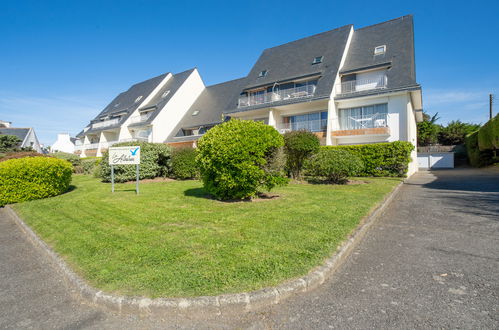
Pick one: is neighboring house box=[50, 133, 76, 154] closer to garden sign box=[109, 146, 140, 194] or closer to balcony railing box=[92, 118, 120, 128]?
balcony railing box=[92, 118, 120, 128]

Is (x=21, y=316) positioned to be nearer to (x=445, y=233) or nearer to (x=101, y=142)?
(x=445, y=233)

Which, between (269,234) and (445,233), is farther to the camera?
(445,233)

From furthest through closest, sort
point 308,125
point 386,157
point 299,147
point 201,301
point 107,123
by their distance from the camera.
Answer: point 107,123, point 308,125, point 386,157, point 299,147, point 201,301

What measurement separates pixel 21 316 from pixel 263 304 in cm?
265

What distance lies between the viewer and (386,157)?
15.2 m

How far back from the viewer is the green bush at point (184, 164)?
1438cm

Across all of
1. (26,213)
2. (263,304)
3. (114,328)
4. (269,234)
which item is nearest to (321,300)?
(263,304)

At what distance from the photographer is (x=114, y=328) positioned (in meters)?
2.58

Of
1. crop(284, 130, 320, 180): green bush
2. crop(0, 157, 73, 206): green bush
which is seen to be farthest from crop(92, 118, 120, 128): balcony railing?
crop(284, 130, 320, 180): green bush

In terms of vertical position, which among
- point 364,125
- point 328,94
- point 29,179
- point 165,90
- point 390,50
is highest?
point 165,90

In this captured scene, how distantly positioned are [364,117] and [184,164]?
14.7 meters

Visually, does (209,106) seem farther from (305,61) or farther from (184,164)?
(184,164)

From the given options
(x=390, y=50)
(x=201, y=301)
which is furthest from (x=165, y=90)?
(x=201, y=301)

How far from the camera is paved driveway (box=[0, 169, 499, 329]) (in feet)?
8.49
